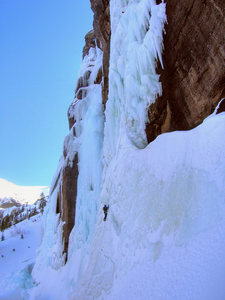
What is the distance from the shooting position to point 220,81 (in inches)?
122

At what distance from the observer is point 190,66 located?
3635mm

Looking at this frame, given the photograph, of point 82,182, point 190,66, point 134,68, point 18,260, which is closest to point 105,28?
point 134,68

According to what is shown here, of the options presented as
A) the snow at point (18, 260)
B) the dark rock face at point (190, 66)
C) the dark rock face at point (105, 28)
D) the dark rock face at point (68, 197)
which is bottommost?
the snow at point (18, 260)

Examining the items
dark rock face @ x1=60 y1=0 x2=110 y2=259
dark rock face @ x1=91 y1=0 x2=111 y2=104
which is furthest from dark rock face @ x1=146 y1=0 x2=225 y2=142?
dark rock face @ x1=60 y1=0 x2=110 y2=259

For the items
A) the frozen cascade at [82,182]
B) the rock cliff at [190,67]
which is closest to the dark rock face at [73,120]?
the frozen cascade at [82,182]

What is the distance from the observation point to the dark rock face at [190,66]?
316cm

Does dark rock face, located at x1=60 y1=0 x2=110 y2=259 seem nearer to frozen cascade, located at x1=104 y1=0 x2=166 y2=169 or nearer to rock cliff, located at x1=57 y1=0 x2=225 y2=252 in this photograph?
frozen cascade, located at x1=104 y1=0 x2=166 y2=169

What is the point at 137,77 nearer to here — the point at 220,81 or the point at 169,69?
the point at 169,69

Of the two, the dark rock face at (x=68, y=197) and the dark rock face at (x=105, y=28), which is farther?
the dark rock face at (x=68, y=197)

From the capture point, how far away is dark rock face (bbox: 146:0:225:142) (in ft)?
10.4

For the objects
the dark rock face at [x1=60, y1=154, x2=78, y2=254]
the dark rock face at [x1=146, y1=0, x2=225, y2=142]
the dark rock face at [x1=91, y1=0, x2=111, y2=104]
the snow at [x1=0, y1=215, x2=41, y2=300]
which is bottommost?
the snow at [x1=0, y1=215, x2=41, y2=300]

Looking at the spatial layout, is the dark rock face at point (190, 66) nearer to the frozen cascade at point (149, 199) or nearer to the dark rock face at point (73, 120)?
the frozen cascade at point (149, 199)

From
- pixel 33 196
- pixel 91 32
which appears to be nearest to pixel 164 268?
pixel 91 32

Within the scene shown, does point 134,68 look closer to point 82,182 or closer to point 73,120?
point 82,182
